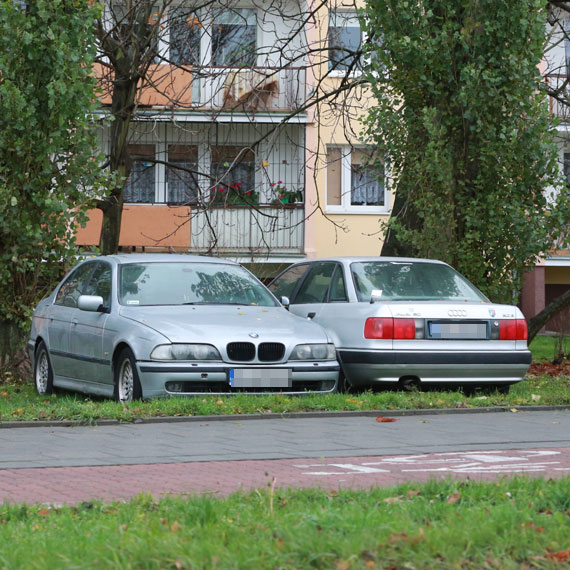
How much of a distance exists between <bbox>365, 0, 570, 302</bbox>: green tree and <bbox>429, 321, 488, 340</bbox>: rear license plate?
14.1ft

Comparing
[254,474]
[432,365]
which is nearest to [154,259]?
[432,365]

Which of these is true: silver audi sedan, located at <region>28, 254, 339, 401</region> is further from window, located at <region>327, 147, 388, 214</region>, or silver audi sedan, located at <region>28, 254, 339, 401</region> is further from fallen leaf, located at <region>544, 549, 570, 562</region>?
window, located at <region>327, 147, 388, 214</region>

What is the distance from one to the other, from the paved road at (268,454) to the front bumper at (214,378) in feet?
2.99

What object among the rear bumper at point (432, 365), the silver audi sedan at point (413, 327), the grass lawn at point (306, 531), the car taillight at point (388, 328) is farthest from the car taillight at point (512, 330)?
the grass lawn at point (306, 531)

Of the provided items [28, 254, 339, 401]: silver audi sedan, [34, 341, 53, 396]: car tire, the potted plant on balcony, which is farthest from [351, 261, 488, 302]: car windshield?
the potted plant on balcony

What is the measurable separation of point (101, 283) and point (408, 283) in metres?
3.20

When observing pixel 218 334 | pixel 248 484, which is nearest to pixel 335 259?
pixel 218 334

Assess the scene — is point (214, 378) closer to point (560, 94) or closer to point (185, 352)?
point (185, 352)

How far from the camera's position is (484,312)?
12.8 meters

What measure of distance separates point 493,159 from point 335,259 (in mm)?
4138

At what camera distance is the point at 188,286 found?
12.8 meters

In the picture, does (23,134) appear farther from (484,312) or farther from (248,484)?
(248,484)

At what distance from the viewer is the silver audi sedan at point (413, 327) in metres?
12.4

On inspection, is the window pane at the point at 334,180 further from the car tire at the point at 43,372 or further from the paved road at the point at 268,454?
the paved road at the point at 268,454
